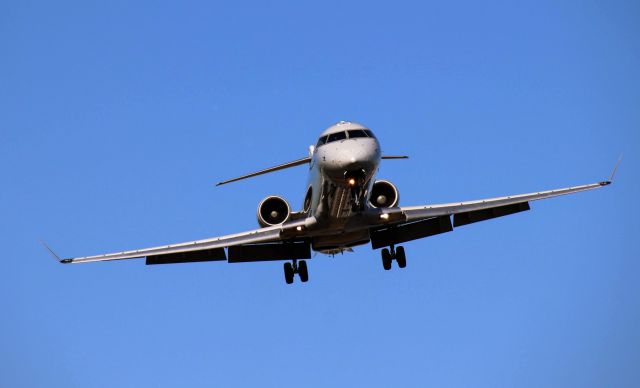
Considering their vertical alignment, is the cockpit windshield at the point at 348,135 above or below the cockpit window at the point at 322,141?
below

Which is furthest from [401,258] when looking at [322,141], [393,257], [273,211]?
[322,141]

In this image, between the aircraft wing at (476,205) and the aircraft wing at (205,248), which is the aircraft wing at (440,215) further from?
the aircraft wing at (205,248)

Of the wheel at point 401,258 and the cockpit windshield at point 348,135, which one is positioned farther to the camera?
the wheel at point 401,258

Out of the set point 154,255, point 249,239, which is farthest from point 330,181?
Answer: point 154,255

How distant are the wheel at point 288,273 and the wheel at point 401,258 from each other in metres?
3.22

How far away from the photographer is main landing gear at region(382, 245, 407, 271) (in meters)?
36.3

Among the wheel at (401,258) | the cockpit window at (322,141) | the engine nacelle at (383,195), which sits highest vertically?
the cockpit window at (322,141)

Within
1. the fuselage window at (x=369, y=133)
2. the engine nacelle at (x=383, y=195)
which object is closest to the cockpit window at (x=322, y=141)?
→ the fuselage window at (x=369, y=133)

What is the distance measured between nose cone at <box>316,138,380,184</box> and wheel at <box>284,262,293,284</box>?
498cm

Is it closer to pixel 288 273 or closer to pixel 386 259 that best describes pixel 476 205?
pixel 386 259

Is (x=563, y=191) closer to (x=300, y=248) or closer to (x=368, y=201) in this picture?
(x=368, y=201)

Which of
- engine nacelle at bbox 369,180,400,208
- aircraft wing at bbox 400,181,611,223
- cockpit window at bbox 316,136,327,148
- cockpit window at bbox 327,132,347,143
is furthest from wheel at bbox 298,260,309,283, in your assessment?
cockpit window at bbox 327,132,347,143

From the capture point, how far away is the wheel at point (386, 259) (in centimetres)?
3634

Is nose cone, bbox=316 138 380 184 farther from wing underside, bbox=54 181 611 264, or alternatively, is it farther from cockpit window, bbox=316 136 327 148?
wing underside, bbox=54 181 611 264
